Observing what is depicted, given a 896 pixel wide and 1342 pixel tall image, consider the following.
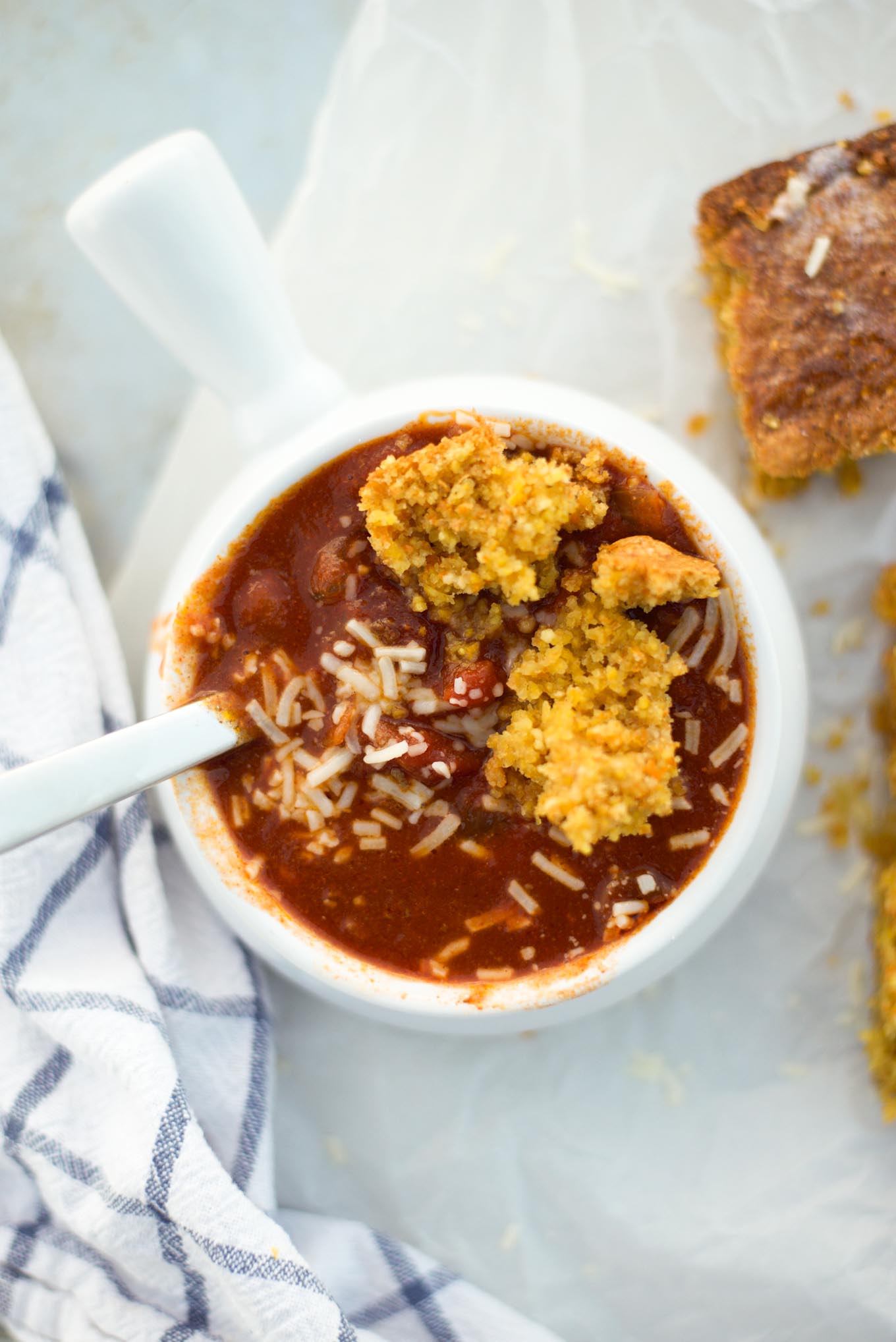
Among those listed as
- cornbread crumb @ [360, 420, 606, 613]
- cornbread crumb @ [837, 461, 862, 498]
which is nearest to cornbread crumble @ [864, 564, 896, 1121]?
cornbread crumb @ [837, 461, 862, 498]

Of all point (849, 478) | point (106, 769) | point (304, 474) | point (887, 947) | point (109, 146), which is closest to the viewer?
point (106, 769)

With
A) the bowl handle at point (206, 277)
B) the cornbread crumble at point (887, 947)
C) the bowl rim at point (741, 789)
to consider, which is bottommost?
the cornbread crumble at point (887, 947)

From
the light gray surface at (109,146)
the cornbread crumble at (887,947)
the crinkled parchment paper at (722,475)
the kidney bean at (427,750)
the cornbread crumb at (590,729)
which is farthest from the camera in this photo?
the light gray surface at (109,146)

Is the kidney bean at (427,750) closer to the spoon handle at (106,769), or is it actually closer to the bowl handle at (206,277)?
the spoon handle at (106,769)

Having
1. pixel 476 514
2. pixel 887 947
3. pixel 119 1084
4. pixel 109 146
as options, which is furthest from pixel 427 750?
pixel 109 146

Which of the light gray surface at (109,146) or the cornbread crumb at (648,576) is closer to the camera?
the cornbread crumb at (648,576)

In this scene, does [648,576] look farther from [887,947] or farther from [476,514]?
[887,947]

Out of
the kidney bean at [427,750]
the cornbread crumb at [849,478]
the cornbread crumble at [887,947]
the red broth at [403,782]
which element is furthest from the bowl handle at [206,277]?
the cornbread crumble at [887,947]
